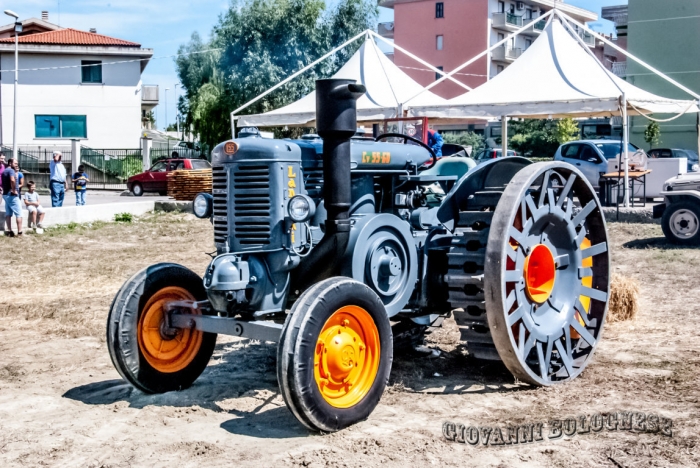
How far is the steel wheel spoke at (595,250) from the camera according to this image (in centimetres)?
622

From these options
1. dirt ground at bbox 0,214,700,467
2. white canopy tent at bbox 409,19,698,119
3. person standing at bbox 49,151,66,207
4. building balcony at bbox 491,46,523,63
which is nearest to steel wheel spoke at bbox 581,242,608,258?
dirt ground at bbox 0,214,700,467

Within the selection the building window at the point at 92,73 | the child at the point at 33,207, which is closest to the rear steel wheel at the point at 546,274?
the child at the point at 33,207

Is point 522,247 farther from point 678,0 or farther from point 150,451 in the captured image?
point 678,0

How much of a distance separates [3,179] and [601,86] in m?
12.0

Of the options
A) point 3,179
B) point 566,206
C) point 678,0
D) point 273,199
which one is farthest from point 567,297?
point 678,0

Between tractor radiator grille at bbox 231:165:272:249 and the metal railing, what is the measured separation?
35.4m

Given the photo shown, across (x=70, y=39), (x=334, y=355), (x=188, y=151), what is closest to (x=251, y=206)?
(x=334, y=355)

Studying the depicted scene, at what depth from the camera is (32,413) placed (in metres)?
5.32

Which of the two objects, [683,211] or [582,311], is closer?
[582,311]

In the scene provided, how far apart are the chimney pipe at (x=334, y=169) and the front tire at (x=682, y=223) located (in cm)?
980

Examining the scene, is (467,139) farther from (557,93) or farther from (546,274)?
(546,274)

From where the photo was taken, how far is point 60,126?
139 ft

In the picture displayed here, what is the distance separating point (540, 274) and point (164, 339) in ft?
8.49

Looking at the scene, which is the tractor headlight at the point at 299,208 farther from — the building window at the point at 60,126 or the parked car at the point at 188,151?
the building window at the point at 60,126
